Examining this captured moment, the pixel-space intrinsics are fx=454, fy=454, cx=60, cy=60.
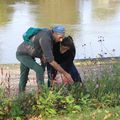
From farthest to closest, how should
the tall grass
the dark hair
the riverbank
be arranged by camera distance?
the riverbank → the dark hair → the tall grass

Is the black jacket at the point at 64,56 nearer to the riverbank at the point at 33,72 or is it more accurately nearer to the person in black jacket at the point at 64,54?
the person in black jacket at the point at 64,54

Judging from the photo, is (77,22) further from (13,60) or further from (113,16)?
(13,60)

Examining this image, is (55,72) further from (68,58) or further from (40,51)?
(40,51)

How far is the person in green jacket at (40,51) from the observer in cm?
618

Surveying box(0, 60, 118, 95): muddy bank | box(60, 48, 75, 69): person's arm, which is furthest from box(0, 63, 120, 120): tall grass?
box(60, 48, 75, 69): person's arm

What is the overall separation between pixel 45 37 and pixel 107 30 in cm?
1450

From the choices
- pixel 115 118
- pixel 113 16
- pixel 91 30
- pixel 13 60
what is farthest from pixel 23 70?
pixel 113 16

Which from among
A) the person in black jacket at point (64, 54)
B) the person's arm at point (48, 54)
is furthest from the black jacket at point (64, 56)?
the person's arm at point (48, 54)

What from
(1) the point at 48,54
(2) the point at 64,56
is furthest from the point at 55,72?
(1) the point at 48,54

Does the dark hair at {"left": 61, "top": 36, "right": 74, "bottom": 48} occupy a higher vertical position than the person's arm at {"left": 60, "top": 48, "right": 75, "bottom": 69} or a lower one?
higher

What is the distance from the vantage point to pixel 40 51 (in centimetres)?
654

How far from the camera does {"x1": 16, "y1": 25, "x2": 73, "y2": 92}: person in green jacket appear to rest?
618 cm

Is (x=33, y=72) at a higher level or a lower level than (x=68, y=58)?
lower

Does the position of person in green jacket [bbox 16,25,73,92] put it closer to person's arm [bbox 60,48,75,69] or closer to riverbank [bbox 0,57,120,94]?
person's arm [bbox 60,48,75,69]
